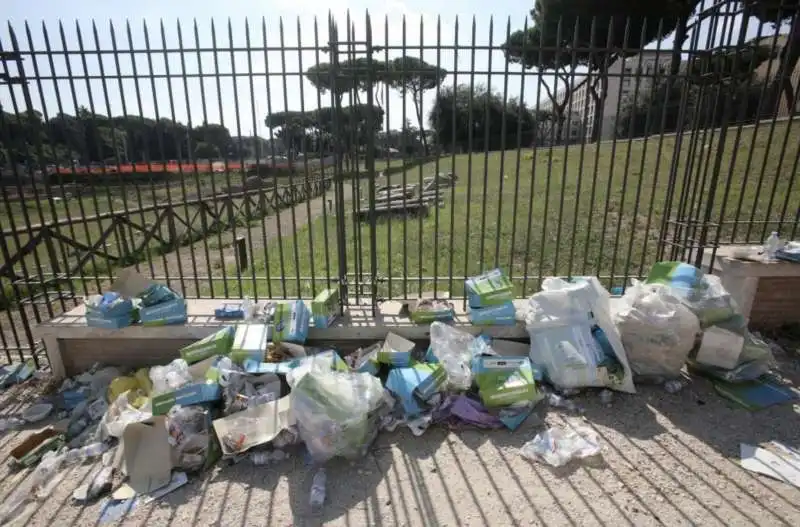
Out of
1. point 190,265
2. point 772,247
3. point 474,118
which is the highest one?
point 474,118

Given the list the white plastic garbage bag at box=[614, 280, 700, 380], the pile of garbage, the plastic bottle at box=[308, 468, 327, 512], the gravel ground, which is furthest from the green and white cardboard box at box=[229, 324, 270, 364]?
the white plastic garbage bag at box=[614, 280, 700, 380]

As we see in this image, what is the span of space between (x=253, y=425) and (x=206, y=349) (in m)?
0.78

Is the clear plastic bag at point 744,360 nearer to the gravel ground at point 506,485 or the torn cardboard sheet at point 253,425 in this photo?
the gravel ground at point 506,485

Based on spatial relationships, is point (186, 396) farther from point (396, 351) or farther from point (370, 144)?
point (370, 144)

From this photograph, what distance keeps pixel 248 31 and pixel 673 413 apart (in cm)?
398

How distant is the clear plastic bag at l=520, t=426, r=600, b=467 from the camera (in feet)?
7.98

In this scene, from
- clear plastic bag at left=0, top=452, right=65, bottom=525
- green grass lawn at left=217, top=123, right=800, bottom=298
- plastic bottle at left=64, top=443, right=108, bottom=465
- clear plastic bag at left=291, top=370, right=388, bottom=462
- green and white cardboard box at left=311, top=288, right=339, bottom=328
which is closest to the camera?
clear plastic bag at left=0, top=452, right=65, bottom=525

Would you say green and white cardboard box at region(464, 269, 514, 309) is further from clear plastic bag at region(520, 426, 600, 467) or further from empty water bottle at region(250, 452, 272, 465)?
empty water bottle at region(250, 452, 272, 465)

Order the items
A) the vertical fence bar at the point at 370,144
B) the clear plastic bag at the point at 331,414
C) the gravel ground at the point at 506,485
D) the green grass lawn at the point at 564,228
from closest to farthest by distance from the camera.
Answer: the gravel ground at the point at 506,485 < the clear plastic bag at the point at 331,414 < the vertical fence bar at the point at 370,144 < the green grass lawn at the point at 564,228

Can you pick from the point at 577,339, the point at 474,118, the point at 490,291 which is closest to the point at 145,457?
the point at 490,291

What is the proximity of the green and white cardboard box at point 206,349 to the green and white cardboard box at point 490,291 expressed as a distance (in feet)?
6.28

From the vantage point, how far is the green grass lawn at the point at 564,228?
11.2 feet

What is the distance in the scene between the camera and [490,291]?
3.26 m

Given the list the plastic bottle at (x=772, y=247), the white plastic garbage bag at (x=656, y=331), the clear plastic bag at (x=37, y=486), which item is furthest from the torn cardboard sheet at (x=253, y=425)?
the plastic bottle at (x=772, y=247)
